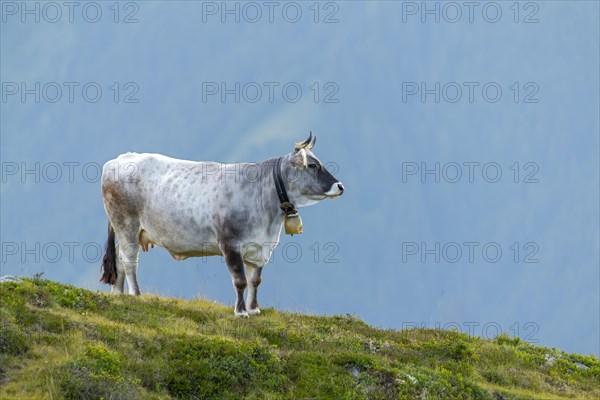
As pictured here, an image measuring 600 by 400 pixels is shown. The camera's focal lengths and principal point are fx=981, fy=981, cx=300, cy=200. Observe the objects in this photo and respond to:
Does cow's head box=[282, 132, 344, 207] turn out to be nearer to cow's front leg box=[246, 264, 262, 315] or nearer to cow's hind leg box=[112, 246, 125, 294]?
cow's front leg box=[246, 264, 262, 315]

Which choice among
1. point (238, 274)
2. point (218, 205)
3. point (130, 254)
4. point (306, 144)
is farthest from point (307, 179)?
point (130, 254)

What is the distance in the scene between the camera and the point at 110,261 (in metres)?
23.1

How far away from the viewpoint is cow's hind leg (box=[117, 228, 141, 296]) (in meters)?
22.5

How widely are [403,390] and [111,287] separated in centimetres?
942

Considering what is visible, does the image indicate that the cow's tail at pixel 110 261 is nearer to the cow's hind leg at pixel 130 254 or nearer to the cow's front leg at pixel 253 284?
the cow's hind leg at pixel 130 254

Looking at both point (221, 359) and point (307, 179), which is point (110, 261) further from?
point (221, 359)

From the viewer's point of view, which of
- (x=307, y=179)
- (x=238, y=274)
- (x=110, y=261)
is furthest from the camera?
(x=110, y=261)

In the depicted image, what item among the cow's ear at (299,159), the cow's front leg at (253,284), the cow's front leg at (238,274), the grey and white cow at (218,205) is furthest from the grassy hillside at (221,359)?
the cow's ear at (299,159)

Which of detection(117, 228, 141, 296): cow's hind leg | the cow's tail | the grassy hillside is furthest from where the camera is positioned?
the cow's tail

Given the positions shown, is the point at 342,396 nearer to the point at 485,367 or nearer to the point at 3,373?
the point at 485,367

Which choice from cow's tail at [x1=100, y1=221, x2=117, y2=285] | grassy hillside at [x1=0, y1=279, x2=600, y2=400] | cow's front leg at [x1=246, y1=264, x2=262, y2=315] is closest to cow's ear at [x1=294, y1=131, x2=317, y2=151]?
cow's front leg at [x1=246, y1=264, x2=262, y2=315]

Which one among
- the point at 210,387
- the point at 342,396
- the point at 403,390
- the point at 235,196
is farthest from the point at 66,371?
the point at 235,196

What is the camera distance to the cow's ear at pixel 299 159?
2100 cm

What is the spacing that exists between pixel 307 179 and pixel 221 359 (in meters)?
5.74
